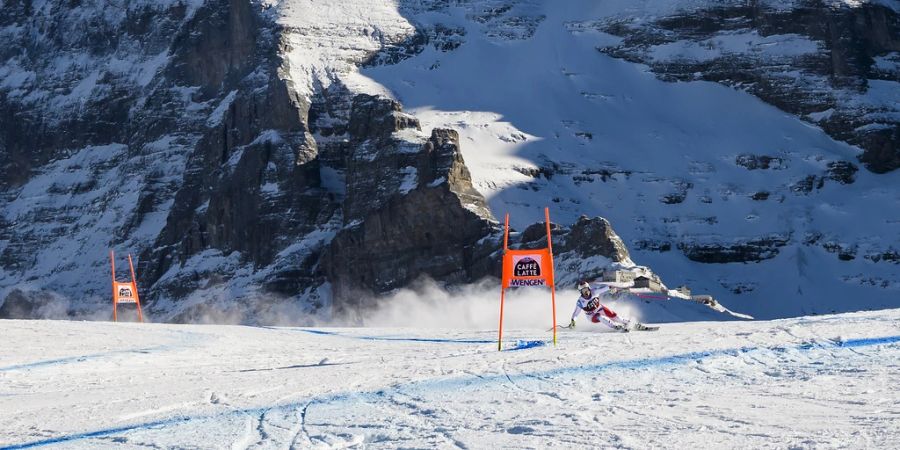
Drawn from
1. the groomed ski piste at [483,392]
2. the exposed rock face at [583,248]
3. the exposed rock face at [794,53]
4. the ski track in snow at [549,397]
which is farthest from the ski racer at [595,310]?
the exposed rock face at [794,53]

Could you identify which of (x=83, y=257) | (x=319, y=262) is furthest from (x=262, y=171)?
(x=83, y=257)

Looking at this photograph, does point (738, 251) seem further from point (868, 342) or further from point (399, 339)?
point (868, 342)

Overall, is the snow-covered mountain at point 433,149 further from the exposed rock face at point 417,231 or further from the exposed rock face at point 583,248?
the exposed rock face at point 583,248

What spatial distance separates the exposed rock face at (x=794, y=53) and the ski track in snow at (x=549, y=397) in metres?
86.1

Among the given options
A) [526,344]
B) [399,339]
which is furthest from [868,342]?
[399,339]

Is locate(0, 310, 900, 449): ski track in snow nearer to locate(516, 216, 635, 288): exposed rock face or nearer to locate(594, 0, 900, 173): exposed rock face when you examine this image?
locate(516, 216, 635, 288): exposed rock face

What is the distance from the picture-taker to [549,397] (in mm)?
17922

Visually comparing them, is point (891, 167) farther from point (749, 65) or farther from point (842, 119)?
point (749, 65)

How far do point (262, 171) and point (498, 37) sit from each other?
102 feet

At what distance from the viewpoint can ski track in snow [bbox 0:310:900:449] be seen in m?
15.2

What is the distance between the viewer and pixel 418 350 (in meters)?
26.9

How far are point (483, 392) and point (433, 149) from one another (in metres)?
70.2

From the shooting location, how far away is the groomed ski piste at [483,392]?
15.2 m

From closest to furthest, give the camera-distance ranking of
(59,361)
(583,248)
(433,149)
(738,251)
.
Result: (59,361) < (583,248) < (433,149) < (738,251)
